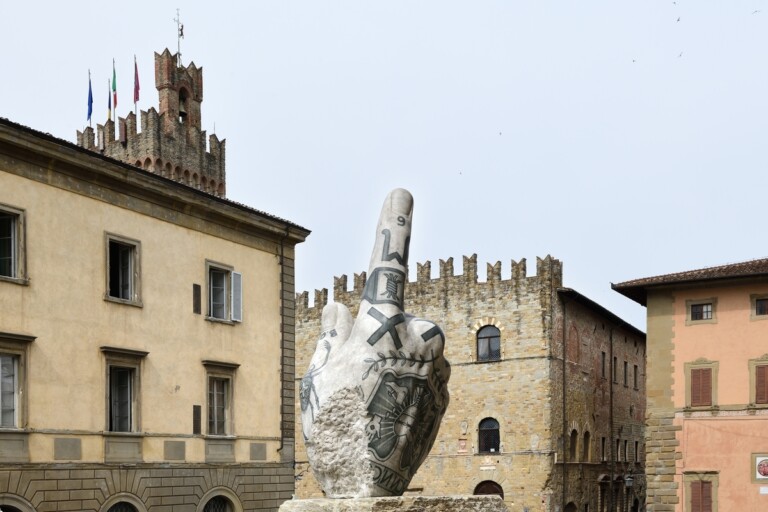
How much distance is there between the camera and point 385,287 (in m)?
8.47

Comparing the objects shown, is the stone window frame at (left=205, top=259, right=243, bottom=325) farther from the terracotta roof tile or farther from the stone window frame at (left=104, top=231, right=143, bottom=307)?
the terracotta roof tile

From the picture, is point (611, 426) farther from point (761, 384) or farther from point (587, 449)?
point (761, 384)

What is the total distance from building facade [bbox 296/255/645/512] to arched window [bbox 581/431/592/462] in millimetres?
41

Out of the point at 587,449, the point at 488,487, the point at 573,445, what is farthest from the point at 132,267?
the point at 587,449

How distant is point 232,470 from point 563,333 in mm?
21036

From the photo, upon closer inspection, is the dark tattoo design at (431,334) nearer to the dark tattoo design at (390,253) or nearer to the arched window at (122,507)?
the dark tattoo design at (390,253)

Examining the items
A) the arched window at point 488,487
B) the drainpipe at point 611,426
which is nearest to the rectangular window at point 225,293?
the arched window at point 488,487

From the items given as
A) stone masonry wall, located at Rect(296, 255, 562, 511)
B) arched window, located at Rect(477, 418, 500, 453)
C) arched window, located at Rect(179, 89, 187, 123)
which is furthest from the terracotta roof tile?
arched window, located at Rect(179, 89, 187, 123)

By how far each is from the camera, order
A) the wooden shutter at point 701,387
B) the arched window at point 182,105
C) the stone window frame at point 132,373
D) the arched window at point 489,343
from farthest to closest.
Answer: the arched window at point 182,105 → the arched window at point 489,343 → the wooden shutter at point 701,387 → the stone window frame at point 132,373

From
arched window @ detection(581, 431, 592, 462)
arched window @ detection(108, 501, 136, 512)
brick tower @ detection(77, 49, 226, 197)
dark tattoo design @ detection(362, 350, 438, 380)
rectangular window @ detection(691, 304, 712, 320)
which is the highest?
brick tower @ detection(77, 49, 226, 197)

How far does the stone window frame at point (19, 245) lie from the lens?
20203 millimetres

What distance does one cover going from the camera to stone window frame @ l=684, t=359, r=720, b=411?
31.3m

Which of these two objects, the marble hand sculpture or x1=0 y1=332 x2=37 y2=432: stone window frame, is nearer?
the marble hand sculpture

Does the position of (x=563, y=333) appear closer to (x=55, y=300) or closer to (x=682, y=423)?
(x=682, y=423)
